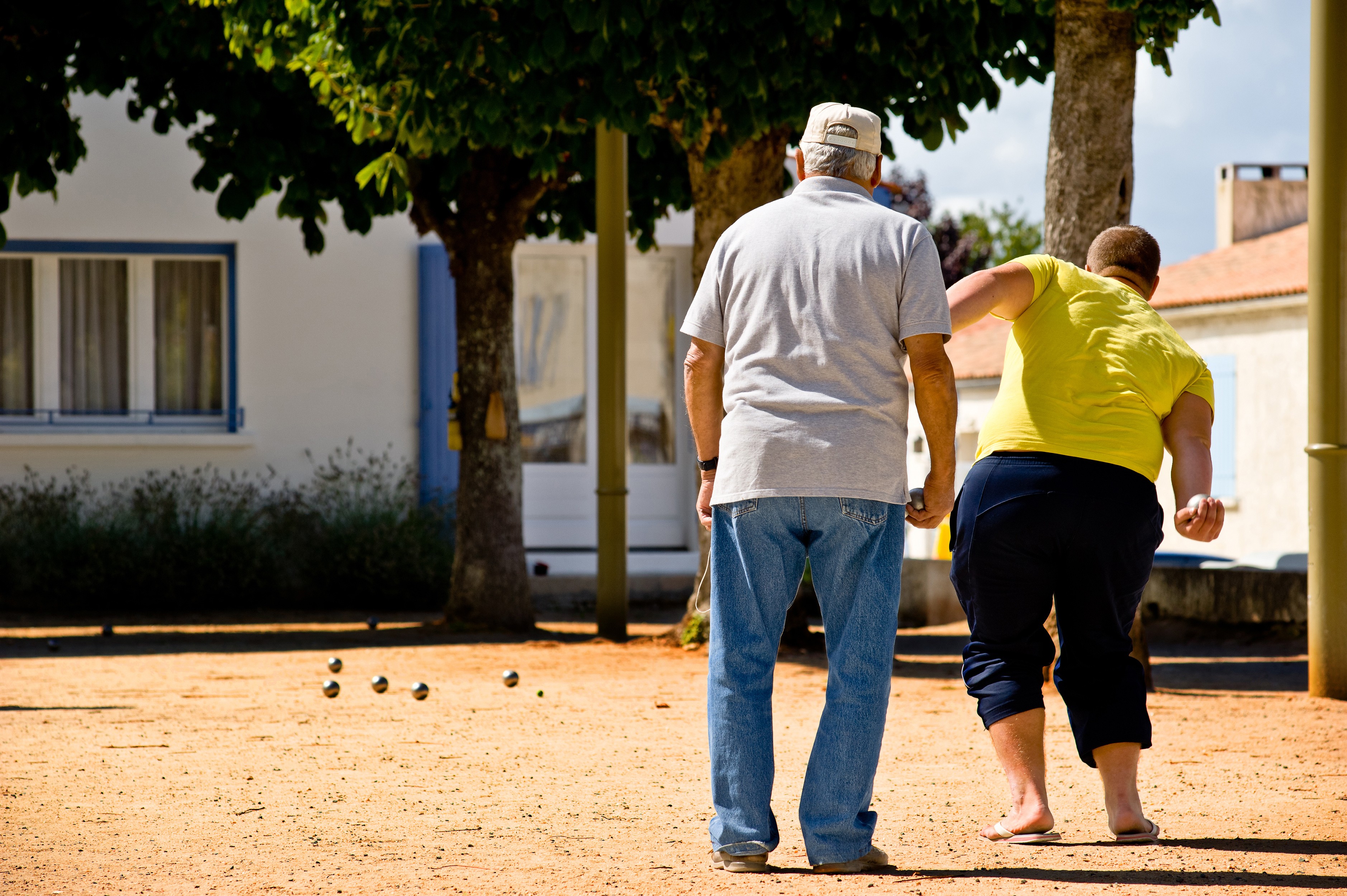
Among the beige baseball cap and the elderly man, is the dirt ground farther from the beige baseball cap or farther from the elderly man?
the beige baseball cap

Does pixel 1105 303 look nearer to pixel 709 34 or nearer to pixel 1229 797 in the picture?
pixel 1229 797

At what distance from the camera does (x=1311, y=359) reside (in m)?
6.78

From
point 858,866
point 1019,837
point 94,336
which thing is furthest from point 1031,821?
point 94,336

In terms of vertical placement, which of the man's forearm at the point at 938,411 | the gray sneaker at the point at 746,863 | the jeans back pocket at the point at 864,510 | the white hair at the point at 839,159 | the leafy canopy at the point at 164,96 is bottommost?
→ the gray sneaker at the point at 746,863

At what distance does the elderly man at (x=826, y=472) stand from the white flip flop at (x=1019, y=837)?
453 mm

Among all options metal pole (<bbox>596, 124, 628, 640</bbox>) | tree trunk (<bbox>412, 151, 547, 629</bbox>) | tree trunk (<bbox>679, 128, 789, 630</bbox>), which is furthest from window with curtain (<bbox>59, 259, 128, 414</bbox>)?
tree trunk (<bbox>679, 128, 789, 630</bbox>)

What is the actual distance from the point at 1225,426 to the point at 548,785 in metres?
14.7

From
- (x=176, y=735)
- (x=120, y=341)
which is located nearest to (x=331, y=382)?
(x=120, y=341)

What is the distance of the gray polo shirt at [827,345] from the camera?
→ 3395 millimetres

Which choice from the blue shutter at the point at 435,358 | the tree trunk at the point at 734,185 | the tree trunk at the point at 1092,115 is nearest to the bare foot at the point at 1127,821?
the tree trunk at the point at 1092,115

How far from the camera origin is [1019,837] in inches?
149

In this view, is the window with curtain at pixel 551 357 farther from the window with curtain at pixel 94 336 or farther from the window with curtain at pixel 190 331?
the window with curtain at pixel 94 336

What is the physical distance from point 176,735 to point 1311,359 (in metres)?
5.18

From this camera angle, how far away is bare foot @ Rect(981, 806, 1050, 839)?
3744 millimetres
